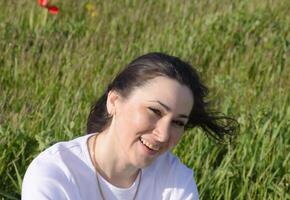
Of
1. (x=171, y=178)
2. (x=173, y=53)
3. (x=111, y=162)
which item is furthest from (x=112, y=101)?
(x=173, y=53)

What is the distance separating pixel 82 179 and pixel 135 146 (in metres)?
0.19

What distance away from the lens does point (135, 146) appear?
6.61 feet

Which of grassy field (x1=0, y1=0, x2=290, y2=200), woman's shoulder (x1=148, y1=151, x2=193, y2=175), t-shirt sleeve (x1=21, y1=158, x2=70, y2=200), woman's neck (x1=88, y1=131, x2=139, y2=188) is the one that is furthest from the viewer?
grassy field (x1=0, y1=0, x2=290, y2=200)

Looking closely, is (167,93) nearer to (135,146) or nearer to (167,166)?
(135,146)

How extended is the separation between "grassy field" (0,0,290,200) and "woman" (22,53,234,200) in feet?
2.34

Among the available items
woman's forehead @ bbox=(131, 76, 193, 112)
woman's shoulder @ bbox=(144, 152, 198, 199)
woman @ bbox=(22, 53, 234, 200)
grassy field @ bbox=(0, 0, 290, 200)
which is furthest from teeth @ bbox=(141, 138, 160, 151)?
grassy field @ bbox=(0, 0, 290, 200)

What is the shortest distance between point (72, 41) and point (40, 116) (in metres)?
1.19

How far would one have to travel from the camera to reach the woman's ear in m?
2.13

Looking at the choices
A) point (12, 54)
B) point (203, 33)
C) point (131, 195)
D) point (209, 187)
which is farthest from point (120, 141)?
point (203, 33)

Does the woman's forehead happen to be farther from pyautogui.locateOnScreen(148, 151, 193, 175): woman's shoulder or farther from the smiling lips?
pyautogui.locateOnScreen(148, 151, 193, 175): woman's shoulder

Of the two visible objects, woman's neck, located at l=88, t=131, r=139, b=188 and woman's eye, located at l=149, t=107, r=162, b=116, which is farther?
woman's neck, located at l=88, t=131, r=139, b=188

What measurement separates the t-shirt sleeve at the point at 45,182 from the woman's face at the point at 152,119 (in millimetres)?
185

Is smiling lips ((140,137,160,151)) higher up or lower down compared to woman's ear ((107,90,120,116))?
lower down

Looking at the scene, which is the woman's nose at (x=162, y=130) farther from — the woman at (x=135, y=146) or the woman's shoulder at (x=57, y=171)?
the woman's shoulder at (x=57, y=171)
